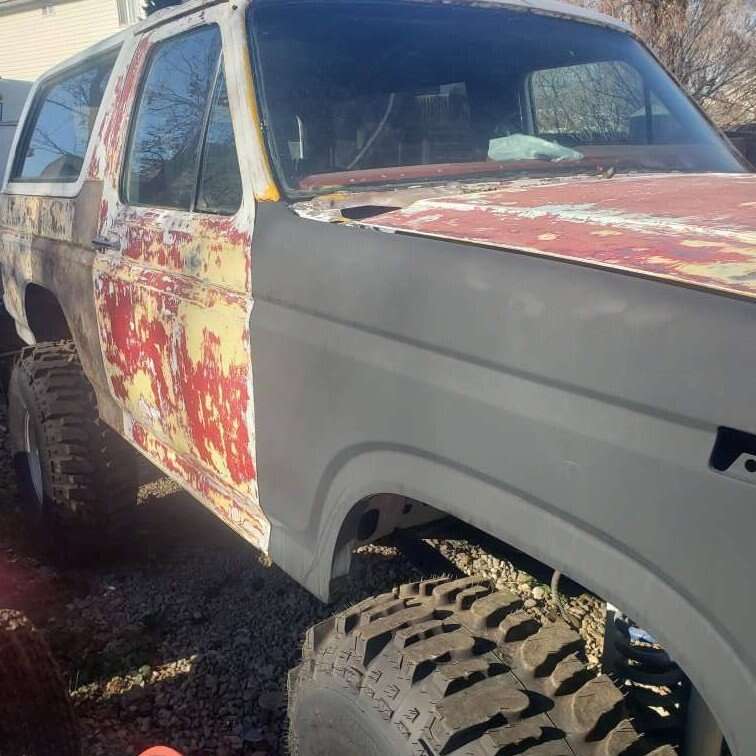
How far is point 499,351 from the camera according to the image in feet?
4.56

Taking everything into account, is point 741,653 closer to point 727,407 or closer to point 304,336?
point 727,407

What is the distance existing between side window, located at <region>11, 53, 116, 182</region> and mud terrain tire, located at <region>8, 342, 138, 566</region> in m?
0.80

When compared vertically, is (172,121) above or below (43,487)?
above

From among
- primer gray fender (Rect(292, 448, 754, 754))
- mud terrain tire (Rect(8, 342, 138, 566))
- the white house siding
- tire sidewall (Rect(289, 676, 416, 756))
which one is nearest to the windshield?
primer gray fender (Rect(292, 448, 754, 754))

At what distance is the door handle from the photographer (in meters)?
2.77

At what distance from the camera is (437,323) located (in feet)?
4.94

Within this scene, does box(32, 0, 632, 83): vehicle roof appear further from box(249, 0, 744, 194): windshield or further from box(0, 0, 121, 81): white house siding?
box(0, 0, 121, 81): white house siding

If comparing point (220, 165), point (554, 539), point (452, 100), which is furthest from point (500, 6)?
point (554, 539)

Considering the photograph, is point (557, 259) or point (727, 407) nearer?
point (727, 407)

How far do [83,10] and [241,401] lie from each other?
2068 cm

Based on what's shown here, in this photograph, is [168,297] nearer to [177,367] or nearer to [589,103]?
[177,367]

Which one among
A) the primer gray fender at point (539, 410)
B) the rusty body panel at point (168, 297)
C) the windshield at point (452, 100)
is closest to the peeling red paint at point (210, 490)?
the rusty body panel at point (168, 297)

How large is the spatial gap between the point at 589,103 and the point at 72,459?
240 centimetres

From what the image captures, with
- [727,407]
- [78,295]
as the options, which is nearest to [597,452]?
[727,407]
